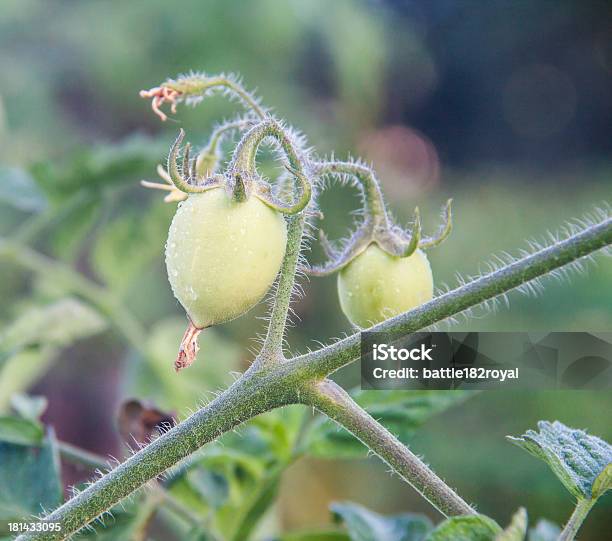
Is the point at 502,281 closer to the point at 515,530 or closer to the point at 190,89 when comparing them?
the point at 515,530

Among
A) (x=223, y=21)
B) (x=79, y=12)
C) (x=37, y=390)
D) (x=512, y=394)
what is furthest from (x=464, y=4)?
(x=37, y=390)

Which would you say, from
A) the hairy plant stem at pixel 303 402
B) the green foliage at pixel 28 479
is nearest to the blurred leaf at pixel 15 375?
the green foliage at pixel 28 479

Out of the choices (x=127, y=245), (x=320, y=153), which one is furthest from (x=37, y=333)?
(x=320, y=153)

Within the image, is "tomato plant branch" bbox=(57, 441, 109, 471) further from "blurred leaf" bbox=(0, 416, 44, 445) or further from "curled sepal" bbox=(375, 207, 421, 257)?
"curled sepal" bbox=(375, 207, 421, 257)

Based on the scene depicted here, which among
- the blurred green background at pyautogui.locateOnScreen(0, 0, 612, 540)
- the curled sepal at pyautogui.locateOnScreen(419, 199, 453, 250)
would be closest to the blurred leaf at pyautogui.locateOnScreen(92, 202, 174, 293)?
the blurred green background at pyautogui.locateOnScreen(0, 0, 612, 540)

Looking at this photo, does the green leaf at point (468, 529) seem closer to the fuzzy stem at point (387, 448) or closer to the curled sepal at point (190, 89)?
the fuzzy stem at point (387, 448)

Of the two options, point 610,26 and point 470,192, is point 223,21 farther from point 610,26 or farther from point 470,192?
point 610,26
